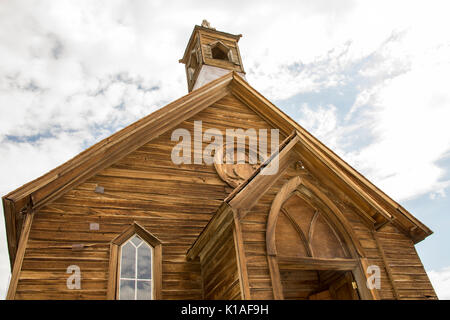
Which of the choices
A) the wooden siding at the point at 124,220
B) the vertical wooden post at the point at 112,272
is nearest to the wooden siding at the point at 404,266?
the wooden siding at the point at 124,220

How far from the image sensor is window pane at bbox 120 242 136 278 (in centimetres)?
704

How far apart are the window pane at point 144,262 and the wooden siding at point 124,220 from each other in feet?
0.96

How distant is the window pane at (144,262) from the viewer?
7168 millimetres

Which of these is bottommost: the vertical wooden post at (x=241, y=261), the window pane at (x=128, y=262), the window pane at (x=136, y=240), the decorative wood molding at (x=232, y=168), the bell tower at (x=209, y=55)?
the vertical wooden post at (x=241, y=261)

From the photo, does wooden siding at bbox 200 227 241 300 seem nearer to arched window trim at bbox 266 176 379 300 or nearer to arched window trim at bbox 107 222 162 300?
arched window trim at bbox 266 176 379 300

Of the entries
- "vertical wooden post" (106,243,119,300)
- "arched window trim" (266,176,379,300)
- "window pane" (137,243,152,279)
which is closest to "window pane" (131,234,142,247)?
"window pane" (137,243,152,279)

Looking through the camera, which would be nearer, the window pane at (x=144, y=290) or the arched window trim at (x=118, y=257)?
the arched window trim at (x=118, y=257)

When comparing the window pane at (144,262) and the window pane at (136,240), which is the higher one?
the window pane at (136,240)

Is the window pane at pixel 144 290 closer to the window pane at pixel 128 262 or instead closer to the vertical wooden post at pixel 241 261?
the window pane at pixel 128 262

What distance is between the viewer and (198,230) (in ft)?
26.2

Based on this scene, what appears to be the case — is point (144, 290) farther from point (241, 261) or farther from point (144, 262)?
point (241, 261)

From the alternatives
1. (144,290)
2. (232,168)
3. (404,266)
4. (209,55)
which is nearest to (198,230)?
(144,290)

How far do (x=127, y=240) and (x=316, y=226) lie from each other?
3.81 meters
